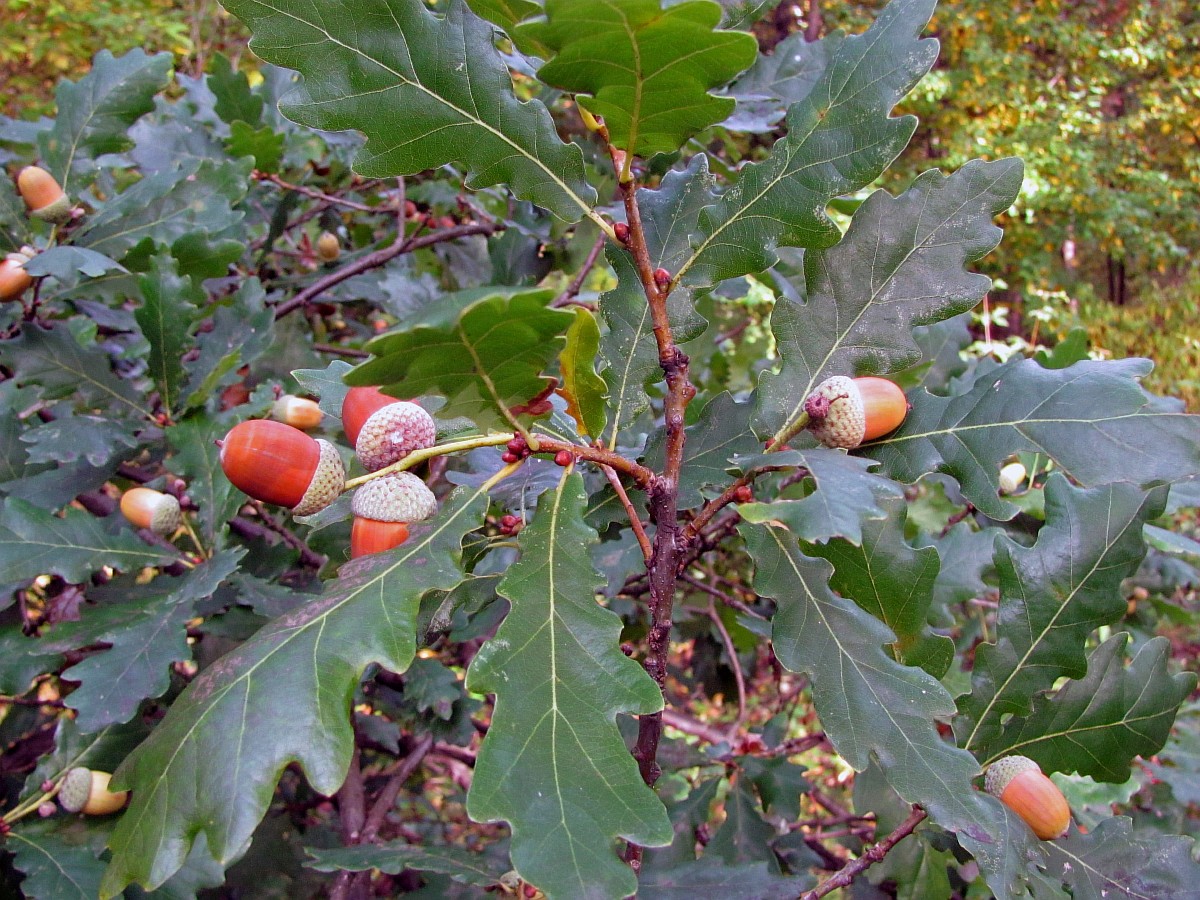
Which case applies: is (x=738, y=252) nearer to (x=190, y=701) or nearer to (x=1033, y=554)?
(x=1033, y=554)

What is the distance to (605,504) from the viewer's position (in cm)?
99

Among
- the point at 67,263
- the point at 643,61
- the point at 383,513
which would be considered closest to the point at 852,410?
the point at 643,61

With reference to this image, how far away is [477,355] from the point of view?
0.66 meters

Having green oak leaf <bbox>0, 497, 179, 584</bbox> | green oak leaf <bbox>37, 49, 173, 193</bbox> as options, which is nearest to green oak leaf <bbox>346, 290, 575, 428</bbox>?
green oak leaf <bbox>0, 497, 179, 584</bbox>

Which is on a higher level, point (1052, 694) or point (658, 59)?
point (658, 59)

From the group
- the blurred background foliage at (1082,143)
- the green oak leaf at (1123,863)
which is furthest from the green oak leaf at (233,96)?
the blurred background foliage at (1082,143)

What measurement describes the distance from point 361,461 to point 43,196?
3.26ft

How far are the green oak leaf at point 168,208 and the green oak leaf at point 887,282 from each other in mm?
1005

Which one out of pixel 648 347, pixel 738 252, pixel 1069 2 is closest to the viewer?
pixel 738 252

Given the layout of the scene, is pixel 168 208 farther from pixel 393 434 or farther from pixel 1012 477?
pixel 1012 477

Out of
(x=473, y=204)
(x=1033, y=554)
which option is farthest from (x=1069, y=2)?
(x=1033, y=554)

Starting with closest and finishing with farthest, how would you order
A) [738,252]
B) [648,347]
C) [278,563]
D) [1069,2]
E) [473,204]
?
[738,252] < [648,347] < [278,563] < [473,204] < [1069,2]

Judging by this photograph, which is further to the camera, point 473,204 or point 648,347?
point 473,204

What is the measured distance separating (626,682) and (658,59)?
50 centimetres
